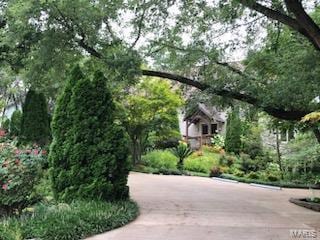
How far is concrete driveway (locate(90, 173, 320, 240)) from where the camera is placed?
8.14 meters

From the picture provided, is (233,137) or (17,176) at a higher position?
(233,137)

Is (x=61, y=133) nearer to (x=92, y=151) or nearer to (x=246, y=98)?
(x=92, y=151)

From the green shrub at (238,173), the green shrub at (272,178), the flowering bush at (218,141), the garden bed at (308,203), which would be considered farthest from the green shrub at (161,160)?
the garden bed at (308,203)

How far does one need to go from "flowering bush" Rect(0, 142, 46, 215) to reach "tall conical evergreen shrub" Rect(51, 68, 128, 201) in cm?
111

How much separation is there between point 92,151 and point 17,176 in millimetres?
2110

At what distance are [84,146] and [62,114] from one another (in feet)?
3.24

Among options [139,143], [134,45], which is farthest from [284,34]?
[139,143]

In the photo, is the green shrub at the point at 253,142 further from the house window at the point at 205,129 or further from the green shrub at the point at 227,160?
the house window at the point at 205,129

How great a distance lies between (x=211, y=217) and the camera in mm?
10219

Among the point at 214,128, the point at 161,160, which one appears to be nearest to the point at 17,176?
the point at 161,160

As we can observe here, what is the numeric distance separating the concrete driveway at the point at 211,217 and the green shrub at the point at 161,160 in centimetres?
1000

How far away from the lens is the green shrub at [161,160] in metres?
26.0

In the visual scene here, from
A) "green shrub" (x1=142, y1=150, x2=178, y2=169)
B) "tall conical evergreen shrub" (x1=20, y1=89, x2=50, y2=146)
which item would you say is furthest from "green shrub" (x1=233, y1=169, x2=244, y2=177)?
"tall conical evergreen shrub" (x1=20, y1=89, x2=50, y2=146)

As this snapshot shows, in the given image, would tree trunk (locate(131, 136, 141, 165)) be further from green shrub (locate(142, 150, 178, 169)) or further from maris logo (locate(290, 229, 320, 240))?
maris logo (locate(290, 229, 320, 240))
